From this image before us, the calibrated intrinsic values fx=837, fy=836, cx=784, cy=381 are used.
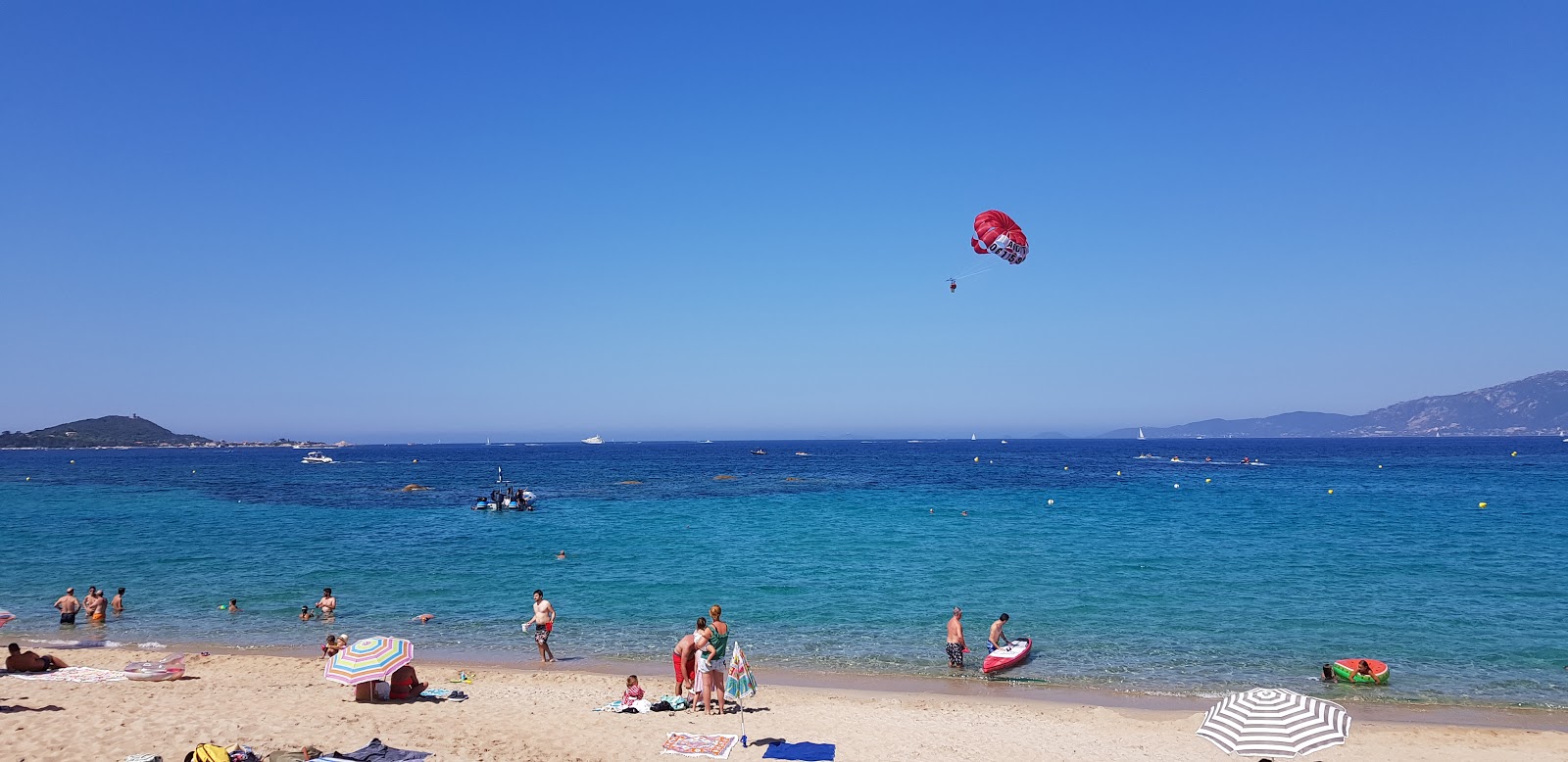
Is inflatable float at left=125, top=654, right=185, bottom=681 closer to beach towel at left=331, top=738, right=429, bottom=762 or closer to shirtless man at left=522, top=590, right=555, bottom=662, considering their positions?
shirtless man at left=522, top=590, right=555, bottom=662

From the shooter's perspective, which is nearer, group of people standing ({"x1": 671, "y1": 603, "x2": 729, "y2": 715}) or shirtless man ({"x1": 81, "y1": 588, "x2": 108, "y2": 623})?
group of people standing ({"x1": 671, "y1": 603, "x2": 729, "y2": 715})

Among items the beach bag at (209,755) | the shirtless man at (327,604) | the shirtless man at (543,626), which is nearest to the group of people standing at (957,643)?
the shirtless man at (543,626)

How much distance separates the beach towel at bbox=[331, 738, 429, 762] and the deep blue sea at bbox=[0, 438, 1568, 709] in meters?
7.98

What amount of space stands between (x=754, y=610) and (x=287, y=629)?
491 inches

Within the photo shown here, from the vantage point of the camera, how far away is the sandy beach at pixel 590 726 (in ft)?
41.0

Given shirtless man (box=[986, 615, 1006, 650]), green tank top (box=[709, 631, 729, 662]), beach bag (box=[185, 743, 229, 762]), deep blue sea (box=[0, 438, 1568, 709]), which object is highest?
green tank top (box=[709, 631, 729, 662])

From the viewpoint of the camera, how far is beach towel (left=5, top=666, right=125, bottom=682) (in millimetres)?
15867

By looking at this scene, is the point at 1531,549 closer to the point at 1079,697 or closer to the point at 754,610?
the point at 1079,697

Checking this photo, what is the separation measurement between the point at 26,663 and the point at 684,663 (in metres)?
13.0

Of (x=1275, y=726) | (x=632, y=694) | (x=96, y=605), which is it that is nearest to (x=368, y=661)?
(x=632, y=694)

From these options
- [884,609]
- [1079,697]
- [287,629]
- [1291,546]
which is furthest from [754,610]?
[1291,546]

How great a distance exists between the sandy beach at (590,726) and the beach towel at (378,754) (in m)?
0.41

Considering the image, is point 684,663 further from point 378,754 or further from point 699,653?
point 378,754

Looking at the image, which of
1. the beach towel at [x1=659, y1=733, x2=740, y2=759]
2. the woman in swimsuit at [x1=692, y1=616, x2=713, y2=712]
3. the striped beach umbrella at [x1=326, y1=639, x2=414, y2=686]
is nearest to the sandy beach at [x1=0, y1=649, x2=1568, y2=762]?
the beach towel at [x1=659, y1=733, x2=740, y2=759]
